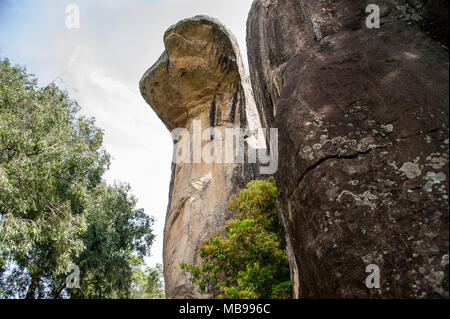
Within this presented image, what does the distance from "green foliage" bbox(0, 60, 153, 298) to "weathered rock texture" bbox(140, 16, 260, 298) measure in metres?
3.43

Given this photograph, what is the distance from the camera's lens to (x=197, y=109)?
1184 cm

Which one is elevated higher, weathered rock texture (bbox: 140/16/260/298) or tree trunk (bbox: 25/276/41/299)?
weathered rock texture (bbox: 140/16/260/298)

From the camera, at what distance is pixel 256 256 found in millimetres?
6094

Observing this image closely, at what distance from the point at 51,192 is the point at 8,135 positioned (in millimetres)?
2442

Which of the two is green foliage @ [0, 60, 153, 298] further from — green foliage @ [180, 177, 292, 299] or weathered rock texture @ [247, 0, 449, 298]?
weathered rock texture @ [247, 0, 449, 298]

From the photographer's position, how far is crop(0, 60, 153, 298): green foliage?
952 cm

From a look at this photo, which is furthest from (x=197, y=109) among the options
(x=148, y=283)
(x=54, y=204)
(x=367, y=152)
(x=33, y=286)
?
(x=148, y=283)

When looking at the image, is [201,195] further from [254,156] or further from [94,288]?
[94,288]

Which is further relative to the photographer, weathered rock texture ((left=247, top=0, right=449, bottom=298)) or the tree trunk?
the tree trunk

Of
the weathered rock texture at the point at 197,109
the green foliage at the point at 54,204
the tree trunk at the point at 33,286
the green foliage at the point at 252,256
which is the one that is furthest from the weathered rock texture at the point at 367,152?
the tree trunk at the point at 33,286

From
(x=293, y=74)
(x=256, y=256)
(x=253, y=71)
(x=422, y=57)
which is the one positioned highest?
(x=253, y=71)

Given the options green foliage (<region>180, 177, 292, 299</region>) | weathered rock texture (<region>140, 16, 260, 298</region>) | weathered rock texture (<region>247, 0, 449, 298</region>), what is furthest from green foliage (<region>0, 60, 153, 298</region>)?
weathered rock texture (<region>247, 0, 449, 298</region>)

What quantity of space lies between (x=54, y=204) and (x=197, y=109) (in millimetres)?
5960
